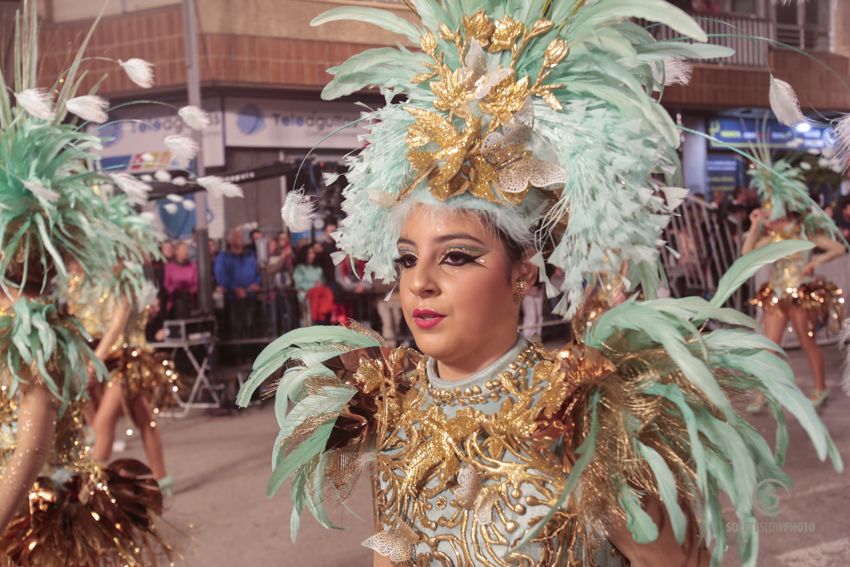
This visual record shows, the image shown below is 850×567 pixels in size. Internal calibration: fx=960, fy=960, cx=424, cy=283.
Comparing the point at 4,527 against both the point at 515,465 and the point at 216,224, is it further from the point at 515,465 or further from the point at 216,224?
the point at 216,224

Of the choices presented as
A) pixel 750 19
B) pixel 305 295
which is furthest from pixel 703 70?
pixel 305 295

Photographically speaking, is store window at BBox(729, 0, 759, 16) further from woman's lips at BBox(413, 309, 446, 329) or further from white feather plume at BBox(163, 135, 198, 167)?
woman's lips at BBox(413, 309, 446, 329)

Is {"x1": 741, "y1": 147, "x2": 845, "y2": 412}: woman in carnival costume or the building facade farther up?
the building facade

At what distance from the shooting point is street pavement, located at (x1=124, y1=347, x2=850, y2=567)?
15.3ft

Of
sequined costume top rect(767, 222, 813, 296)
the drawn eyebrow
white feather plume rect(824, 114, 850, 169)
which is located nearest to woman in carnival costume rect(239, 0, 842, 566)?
the drawn eyebrow

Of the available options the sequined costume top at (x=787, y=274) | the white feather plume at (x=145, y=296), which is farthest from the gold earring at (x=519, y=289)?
the sequined costume top at (x=787, y=274)

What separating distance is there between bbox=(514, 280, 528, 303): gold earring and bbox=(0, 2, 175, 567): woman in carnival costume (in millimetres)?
1525

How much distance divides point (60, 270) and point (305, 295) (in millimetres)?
6602

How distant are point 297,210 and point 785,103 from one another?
1070 millimetres

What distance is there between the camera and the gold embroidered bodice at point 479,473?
1792 mm

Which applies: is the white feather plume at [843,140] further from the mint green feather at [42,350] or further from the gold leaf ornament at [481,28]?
Answer: the mint green feather at [42,350]

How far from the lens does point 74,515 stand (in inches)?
121

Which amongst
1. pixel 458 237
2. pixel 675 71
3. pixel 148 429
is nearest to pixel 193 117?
pixel 458 237

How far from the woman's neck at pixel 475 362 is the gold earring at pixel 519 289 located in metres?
0.08
